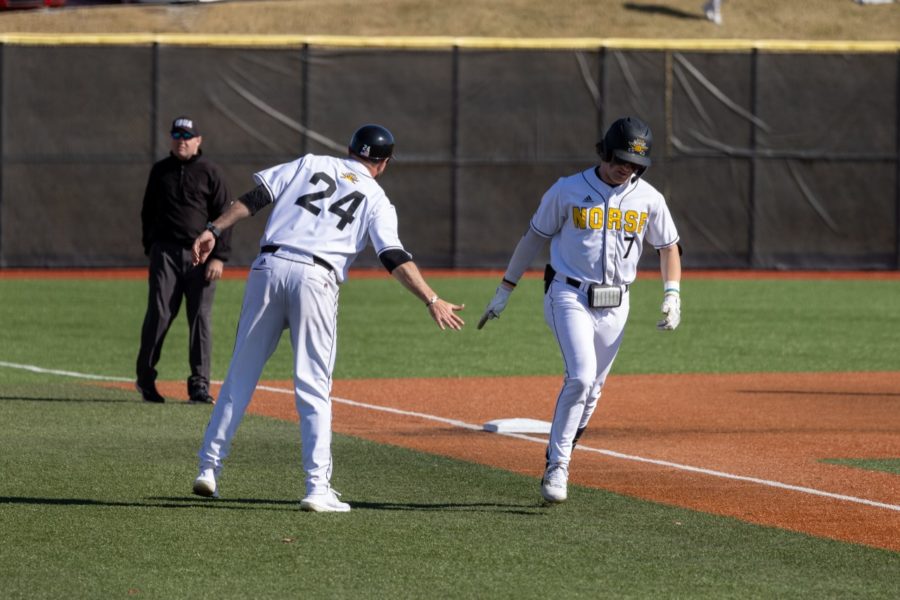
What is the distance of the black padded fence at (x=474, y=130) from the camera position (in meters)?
29.6

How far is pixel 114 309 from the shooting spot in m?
22.5

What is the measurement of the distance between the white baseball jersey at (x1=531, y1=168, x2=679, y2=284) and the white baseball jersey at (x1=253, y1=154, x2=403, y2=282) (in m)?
1.00

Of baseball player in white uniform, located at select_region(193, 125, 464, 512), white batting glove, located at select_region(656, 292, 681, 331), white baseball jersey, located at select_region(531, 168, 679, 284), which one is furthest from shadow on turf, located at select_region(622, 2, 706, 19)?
baseball player in white uniform, located at select_region(193, 125, 464, 512)

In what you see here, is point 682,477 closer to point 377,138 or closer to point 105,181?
point 377,138

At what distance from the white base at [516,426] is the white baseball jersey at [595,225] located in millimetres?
3211

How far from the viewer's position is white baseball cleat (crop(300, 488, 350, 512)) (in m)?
8.45

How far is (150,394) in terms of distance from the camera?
43.8 ft

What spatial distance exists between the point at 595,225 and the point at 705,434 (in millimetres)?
3686

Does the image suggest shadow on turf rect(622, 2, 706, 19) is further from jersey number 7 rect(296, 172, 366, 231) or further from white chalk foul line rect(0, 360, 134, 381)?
jersey number 7 rect(296, 172, 366, 231)

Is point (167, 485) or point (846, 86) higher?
point (846, 86)

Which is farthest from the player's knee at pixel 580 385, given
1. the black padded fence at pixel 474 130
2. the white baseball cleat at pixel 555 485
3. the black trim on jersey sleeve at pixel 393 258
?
the black padded fence at pixel 474 130

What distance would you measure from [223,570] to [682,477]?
3.85 metres

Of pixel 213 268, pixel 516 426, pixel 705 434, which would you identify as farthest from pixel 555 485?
pixel 213 268

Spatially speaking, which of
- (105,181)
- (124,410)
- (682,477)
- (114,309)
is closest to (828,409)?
(682,477)
